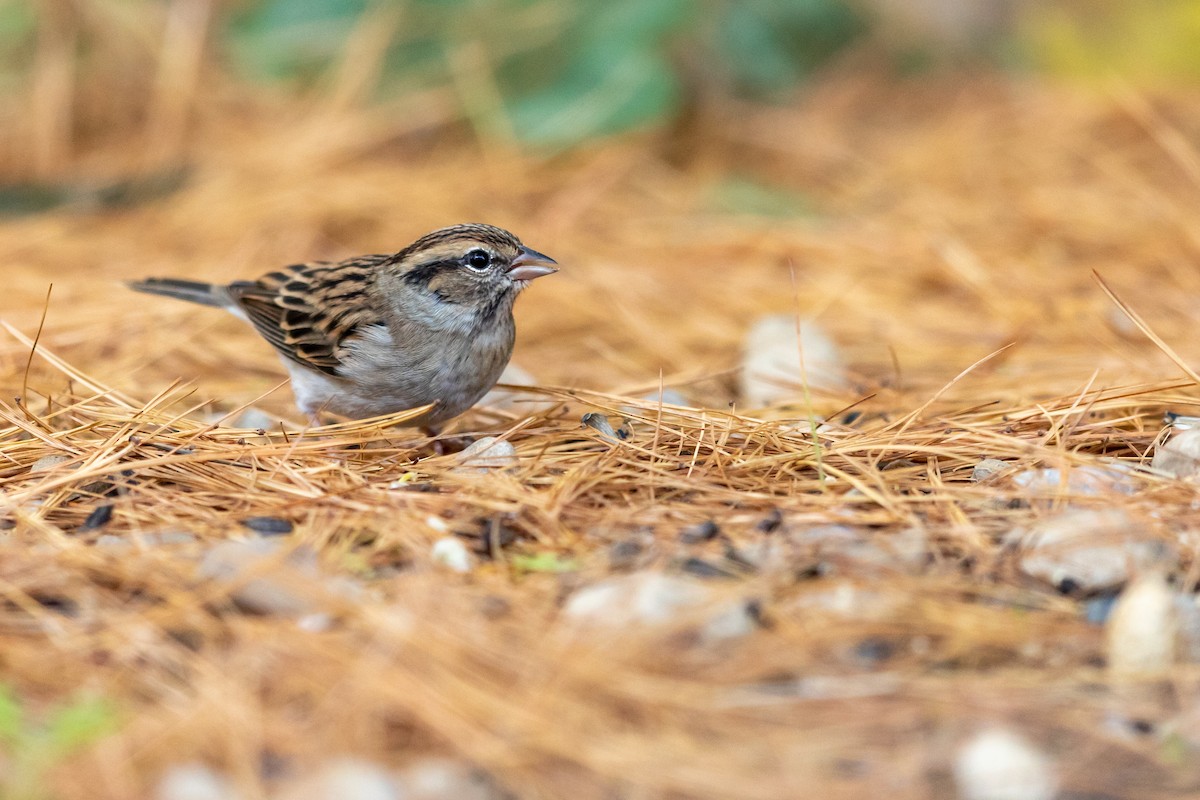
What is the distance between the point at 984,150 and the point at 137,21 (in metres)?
6.38

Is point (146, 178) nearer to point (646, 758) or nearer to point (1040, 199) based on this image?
point (1040, 199)

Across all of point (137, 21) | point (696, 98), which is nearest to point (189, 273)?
point (137, 21)

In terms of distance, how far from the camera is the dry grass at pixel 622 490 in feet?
9.36

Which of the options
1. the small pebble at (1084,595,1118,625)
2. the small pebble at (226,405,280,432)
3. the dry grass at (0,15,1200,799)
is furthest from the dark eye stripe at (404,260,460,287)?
the small pebble at (1084,595,1118,625)

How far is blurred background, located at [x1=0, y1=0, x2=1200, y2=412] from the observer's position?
20.6 feet

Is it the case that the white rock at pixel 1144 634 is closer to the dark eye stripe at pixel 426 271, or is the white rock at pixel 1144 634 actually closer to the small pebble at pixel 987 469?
the small pebble at pixel 987 469

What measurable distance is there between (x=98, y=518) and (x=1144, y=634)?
9.68ft

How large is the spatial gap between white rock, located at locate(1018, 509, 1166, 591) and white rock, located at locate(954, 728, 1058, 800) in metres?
0.74

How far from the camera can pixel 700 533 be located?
3.71 m

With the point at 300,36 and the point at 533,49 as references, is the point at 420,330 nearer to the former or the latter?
the point at 533,49

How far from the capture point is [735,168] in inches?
363

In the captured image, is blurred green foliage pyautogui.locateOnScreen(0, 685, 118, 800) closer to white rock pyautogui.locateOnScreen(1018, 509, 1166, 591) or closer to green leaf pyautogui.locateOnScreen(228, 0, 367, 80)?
white rock pyautogui.locateOnScreen(1018, 509, 1166, 591)

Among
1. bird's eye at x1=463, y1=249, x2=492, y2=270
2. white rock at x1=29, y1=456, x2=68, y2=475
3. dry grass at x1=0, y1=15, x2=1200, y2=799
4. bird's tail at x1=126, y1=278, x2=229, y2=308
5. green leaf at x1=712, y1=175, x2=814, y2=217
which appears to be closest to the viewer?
dry grass at x1=0, y1=15, x2=1200, y2=799

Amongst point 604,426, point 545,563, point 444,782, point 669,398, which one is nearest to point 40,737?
point 444,782
